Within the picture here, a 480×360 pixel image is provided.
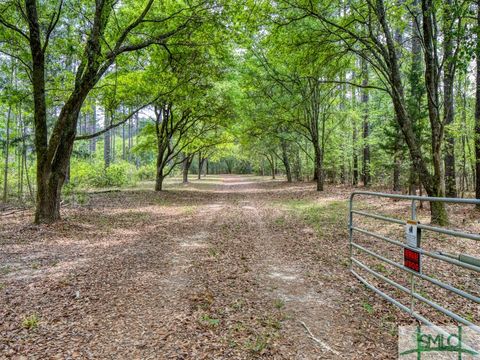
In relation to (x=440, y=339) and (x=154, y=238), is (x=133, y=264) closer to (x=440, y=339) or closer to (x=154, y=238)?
(x=154, y=238)

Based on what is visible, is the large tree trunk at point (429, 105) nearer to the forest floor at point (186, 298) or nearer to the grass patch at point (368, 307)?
the forest floor at point (186, 298)

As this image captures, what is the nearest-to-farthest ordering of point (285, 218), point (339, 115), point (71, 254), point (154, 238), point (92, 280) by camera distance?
point (92, 280) < point (71, 254) < point (154, 238) < point (285, 218) < point (339, 115)

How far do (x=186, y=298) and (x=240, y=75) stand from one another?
16.7 m

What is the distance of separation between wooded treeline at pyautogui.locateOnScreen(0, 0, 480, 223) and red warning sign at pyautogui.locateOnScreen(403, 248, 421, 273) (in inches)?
143

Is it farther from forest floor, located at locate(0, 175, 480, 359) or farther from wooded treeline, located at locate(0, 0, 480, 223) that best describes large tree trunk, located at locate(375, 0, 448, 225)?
forest floor, located at locate(0, 175, 480, 359)

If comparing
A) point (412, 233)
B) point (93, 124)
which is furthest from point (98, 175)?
point (412, 233)

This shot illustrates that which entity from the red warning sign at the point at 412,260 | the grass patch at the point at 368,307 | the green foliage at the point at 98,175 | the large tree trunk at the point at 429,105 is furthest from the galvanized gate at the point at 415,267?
the green foliage at the point at 98,175

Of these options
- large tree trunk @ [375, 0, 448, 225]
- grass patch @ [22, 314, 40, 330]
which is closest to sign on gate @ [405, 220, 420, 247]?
grass patch @ [22, 314, 40, 330]

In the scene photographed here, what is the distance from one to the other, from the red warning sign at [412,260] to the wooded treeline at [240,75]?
364 centimetres

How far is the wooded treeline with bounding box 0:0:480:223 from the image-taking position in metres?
8.23

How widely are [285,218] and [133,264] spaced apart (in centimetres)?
598

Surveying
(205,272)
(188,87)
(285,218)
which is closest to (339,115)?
(188,87)

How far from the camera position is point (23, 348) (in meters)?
3.06

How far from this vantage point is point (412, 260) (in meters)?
3.37
